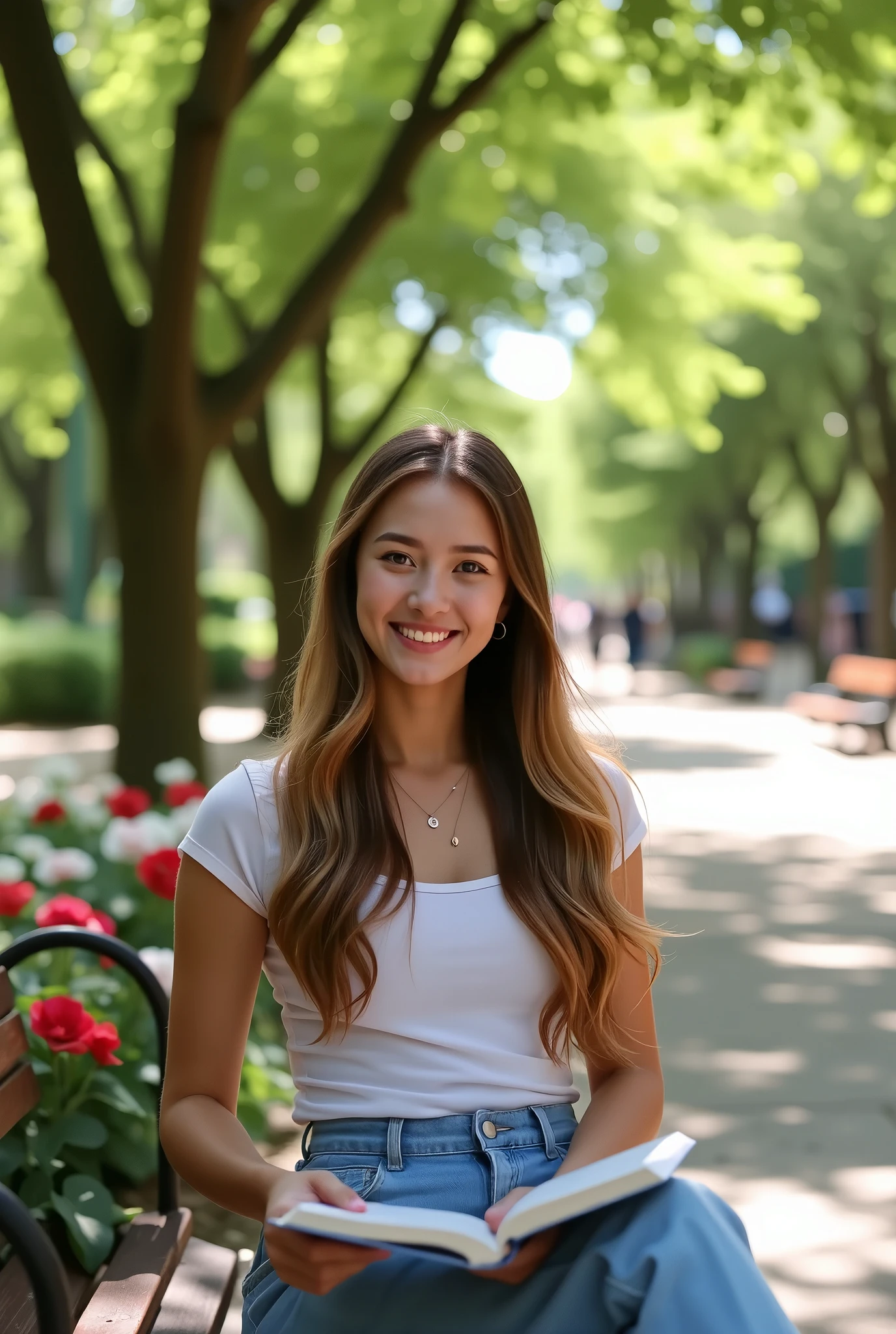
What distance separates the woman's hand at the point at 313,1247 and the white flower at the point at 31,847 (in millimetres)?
3155

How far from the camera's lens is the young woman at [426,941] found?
6.88ft

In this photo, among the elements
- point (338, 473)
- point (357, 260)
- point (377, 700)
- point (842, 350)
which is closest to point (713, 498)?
point (842, 350)

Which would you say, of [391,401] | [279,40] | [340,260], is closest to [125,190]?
[340,260]

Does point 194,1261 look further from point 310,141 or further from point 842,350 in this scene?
point 842,350

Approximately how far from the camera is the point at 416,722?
8.79 feet

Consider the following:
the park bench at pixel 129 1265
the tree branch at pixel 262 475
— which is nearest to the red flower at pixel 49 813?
the park bench at pixel 129 1265

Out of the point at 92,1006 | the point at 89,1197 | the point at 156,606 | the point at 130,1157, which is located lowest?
the point at 130,1157

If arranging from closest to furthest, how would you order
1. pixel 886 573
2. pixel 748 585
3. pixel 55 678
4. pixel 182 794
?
pixel 182 794
pixel 55 678
pixel 886 573
pixel 748 585

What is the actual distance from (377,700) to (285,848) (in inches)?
13.9

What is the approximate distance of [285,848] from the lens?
2.41m

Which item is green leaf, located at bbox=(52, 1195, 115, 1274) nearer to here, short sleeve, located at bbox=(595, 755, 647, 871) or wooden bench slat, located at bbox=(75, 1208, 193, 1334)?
wooden bench slat, located at bbox=(75, 1208, 193, 1334)

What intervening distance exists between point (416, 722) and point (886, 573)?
1935 cm

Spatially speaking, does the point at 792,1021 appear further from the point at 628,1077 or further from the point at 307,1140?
the point at 307,1140

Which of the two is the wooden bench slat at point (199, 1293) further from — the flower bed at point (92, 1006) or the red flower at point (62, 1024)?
the red flower at point (62, 1024)
